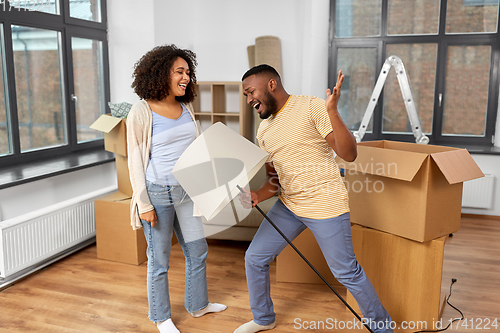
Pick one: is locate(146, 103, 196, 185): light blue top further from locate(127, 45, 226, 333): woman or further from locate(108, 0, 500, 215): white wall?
locate(108, 0, 500, 215): white wall

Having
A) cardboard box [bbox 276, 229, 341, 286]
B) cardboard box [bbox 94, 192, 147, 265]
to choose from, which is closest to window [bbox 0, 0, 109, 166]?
cardboard box [bbox 94, 192, 147, 265]

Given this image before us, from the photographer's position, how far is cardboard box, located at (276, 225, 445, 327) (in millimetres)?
1908

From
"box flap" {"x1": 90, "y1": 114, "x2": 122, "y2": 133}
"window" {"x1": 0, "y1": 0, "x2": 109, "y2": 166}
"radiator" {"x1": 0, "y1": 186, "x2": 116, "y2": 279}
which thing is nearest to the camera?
"radiator" {"x1": 0, "y1": 186, "x2": 116, "y2": 279}

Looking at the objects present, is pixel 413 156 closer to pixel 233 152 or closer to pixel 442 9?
pixel 233 152

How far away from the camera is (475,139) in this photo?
414cm

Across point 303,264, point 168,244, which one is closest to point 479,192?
point 303,264

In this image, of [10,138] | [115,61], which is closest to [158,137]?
[10,138]

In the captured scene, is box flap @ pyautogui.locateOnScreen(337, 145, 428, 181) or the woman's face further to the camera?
the woman's face

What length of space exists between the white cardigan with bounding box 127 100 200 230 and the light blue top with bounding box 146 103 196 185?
0.08 feet

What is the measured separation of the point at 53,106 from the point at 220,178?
2.45 m

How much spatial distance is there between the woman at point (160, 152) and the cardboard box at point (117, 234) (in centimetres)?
87

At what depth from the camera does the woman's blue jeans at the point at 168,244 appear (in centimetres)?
191

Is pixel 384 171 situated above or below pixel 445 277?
above

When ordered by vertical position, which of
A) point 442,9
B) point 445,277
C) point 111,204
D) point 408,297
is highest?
point 442,9
